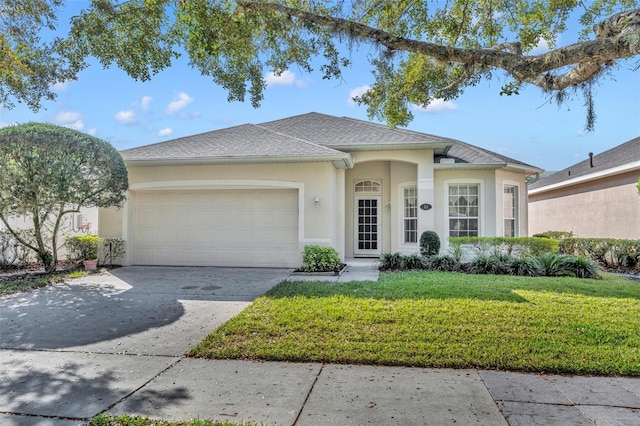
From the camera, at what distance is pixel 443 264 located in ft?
35.7

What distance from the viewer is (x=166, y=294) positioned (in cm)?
784

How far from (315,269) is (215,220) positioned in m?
3.67

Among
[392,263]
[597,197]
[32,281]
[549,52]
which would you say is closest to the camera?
[549,52]

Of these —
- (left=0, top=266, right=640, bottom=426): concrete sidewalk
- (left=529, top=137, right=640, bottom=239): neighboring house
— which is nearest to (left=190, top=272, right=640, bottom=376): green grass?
(left=0, top=266, right=640, bottom=426): concrete sidewalk

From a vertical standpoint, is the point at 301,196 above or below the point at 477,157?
below

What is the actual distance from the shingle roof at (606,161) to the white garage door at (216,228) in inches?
471

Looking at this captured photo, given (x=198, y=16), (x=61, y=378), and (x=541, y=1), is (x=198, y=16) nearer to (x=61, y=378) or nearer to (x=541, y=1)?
(x=61, y=378)

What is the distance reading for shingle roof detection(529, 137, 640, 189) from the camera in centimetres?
1383

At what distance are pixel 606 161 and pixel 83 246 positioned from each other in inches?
763

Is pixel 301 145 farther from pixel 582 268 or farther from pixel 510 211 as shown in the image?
pixel 582 268

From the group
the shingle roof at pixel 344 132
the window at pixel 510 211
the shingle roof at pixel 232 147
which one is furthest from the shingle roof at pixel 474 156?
the shingle roof at pixel 232 147

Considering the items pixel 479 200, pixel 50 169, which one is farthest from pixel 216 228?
pixel 479 200

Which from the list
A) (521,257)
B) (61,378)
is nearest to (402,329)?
(61,378)

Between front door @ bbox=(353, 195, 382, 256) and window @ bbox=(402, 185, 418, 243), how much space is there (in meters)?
0.97
